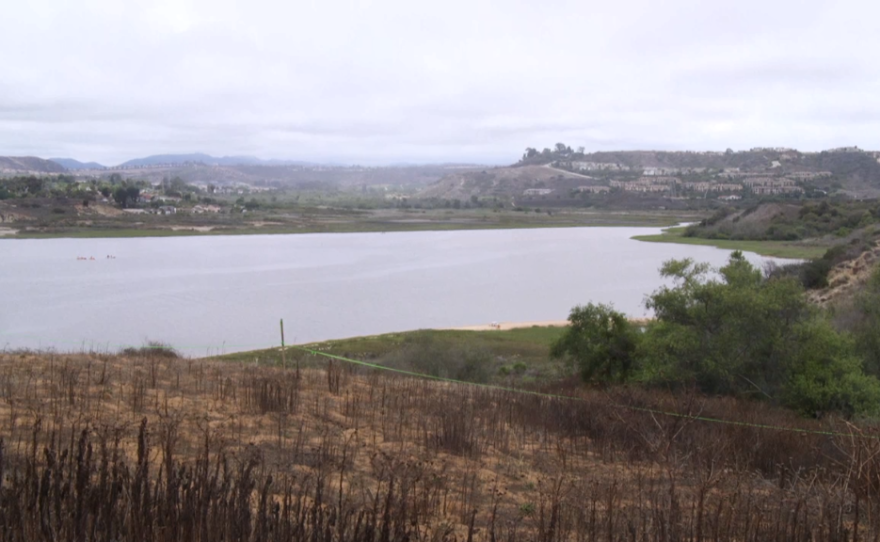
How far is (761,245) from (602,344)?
46906mm

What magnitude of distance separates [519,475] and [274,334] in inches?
837

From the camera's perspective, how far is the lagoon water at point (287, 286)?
28609 mm

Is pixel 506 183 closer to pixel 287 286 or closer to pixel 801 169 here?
pixel 801 169

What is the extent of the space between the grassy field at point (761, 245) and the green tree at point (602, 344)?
33368 millimetres

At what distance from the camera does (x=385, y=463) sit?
5613mm

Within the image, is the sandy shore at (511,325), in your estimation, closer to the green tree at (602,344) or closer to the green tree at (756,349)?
the green tree at (602,344)

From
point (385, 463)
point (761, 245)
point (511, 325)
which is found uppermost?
point (385, 463)

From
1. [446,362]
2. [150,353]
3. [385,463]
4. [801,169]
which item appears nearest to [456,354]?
[446,362]

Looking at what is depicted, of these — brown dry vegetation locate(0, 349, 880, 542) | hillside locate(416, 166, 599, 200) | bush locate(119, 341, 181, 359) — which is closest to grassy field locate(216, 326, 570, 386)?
bush locate(119, 341, 181, 359)

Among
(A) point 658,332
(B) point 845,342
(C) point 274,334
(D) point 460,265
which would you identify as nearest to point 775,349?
(B) point 845,342

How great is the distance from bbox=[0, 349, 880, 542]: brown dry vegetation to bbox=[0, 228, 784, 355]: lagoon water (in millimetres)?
9016

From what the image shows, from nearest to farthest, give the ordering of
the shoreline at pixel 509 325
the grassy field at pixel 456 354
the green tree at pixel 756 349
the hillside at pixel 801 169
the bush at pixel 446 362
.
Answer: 1. the green tree at pixel 756 349
2. the bush at pixel 446 362
3. the grassy field at pixel 456 354
4. the shoreline at pixel 509 325
5. the hillside at pixel 801 169

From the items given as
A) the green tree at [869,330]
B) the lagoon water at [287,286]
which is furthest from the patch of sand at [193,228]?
the green tree at [869,330]

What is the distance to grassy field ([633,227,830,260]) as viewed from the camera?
51125mm
